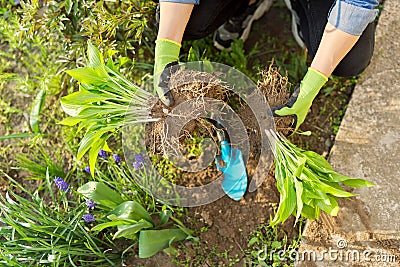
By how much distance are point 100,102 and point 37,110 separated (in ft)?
1.58

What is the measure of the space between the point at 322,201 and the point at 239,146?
1.06ft

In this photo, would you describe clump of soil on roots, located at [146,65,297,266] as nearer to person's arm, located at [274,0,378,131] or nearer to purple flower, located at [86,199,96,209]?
person's arm, located at [274,0,378,131]

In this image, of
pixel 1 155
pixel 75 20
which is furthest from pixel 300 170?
pixel 1 155

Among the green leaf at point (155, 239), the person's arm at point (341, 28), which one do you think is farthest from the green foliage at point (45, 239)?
the person's arm at point (341, 28)

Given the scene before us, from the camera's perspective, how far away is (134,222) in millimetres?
1504

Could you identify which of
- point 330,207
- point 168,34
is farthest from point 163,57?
point 330,207

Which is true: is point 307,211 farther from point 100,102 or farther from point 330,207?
point 100,102

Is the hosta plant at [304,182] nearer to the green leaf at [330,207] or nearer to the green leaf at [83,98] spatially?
the green leaf at [330,207]

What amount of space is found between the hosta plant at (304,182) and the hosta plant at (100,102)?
1.30ft

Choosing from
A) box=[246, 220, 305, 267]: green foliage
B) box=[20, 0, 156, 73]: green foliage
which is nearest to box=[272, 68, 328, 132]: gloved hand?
box=[246, 220, 305, 267]: green foliage

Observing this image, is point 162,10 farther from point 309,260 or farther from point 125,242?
Result: point 309,260

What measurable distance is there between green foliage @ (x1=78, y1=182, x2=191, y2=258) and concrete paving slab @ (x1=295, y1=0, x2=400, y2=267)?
438mm

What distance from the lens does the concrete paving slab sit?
1.58 m

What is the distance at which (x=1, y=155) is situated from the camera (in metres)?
1.93
